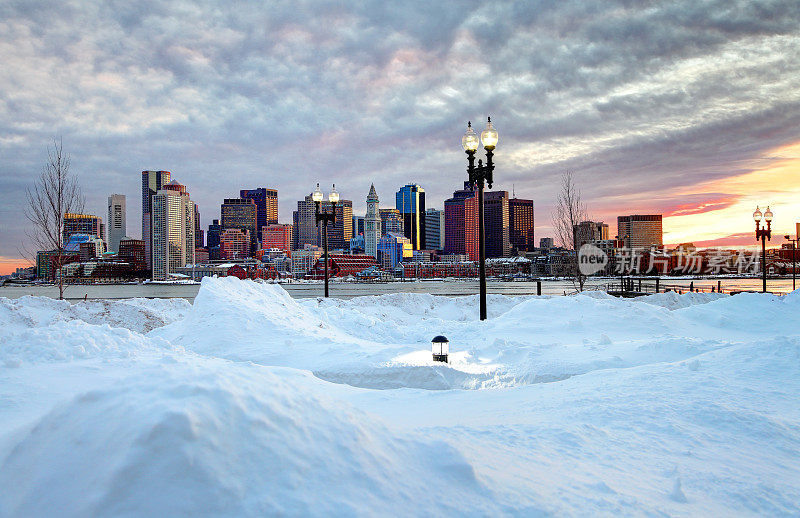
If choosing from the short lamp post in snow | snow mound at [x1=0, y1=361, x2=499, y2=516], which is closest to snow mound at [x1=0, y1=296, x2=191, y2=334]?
the short lamp post in snow

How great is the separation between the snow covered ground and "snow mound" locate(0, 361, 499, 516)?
0.01 meters

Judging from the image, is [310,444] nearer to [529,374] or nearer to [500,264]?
[529,374]

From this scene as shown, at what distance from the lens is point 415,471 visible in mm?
3121

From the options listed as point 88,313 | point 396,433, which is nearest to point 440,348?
point 396,433

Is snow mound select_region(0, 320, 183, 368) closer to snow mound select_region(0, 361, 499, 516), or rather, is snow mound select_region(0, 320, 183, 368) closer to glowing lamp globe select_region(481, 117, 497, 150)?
snow mound select_region(0, 361, 499, 516)

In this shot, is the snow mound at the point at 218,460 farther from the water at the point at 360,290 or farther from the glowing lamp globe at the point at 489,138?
the water at the point at 360,290

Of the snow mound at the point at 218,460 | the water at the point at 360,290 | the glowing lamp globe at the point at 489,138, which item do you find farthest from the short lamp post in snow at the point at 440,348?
the water at the point at 360,290

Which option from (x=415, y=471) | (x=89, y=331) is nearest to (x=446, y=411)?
(x=415, y=471)

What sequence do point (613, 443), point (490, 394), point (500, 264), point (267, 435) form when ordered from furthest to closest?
point (500, 264) → point (490, 394) → point (613, 443) → point (267, 435)

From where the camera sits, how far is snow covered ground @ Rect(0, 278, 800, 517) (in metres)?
2.64

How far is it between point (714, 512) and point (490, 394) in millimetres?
3397

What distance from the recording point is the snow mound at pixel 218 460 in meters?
2.52

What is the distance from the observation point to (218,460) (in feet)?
8.93

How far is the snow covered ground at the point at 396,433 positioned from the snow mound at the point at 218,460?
0.04 ft
